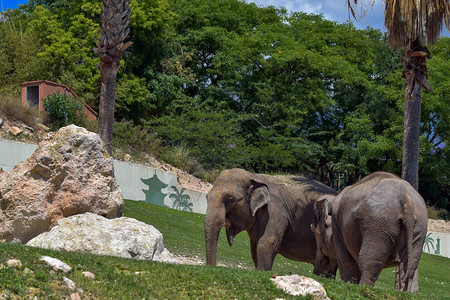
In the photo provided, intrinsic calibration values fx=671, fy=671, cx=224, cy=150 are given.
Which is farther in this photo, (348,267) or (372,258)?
(348,267)

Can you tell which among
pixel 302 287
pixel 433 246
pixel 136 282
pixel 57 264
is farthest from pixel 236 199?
pixel 433 246

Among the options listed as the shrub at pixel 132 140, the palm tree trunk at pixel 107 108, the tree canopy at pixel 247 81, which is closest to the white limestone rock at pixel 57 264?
the palm tree trunk at pixel 107 108

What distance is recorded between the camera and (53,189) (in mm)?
14383

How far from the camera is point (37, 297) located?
767cm

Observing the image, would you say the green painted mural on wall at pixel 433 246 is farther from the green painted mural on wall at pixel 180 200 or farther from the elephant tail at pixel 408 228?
the elephant tail at pixel 408 228

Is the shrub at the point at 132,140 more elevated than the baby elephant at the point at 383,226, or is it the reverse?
the shrub at the point at 132,140

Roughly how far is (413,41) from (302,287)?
1060 centimetres

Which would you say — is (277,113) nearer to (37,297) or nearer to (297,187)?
(297,187)

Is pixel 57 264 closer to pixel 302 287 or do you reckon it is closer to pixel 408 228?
pixel 302 287

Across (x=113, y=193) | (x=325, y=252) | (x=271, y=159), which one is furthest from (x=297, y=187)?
(x=271, y=159)

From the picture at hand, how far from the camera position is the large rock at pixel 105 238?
12.3 m

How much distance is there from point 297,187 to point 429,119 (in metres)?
32.0

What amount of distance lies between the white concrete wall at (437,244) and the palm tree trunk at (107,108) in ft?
73.3

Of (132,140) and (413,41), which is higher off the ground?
(413,41)
